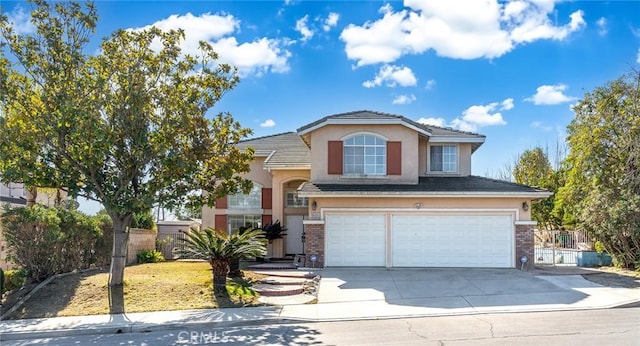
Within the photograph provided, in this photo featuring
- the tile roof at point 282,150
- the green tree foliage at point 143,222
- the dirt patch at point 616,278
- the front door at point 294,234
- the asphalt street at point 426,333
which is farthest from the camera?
the front door at point 294,234

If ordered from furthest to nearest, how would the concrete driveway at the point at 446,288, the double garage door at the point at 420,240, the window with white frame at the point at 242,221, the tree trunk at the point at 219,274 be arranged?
the window with white frame at the point at 242,221
the double garage door at the point at 420,240
the tree trunk at the point at 219,274
the concrete driveway at the point at 446,288

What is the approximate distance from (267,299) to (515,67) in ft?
40.9

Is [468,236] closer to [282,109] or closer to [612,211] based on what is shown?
[612,211]

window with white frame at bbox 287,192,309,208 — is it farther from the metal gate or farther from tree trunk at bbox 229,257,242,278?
the metal gate

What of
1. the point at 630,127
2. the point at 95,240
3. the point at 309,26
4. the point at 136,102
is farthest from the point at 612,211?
the point at 95,240

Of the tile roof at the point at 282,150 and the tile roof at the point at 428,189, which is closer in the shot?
the tile roof at the point at 428,189

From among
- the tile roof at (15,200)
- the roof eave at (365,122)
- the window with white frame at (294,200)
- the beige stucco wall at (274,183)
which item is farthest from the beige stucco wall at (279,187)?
the tile roof at (15,200)

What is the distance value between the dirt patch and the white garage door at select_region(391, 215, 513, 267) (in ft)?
9.20

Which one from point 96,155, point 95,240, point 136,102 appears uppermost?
point 136,102

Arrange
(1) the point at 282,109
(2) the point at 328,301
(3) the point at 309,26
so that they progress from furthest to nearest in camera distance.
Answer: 1. (1) the point at 282,109
2. (3) the point at 309,26
3. (2) the point at 328,301

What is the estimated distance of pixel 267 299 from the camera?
1370 centimetres

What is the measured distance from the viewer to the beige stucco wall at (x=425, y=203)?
1828 centimetres

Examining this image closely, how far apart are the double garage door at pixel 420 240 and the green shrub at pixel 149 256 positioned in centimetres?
781

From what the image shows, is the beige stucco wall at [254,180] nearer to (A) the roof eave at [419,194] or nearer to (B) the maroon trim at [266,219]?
(B) the maroon trim at [266,219]
